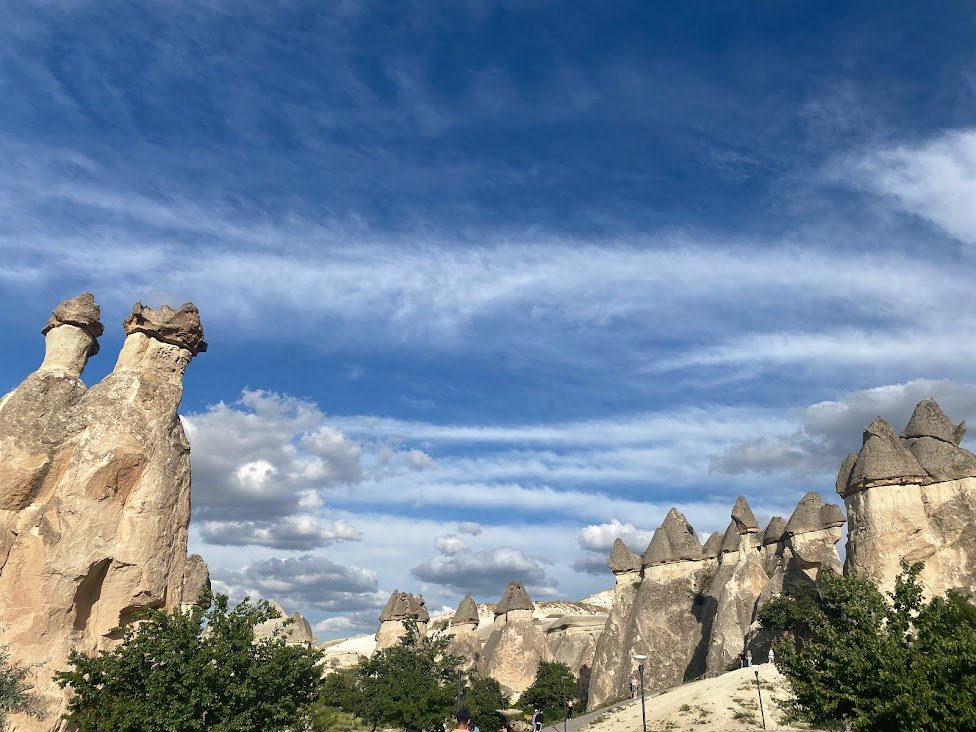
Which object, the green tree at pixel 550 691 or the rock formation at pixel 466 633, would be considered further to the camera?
the rock formation at pixel 466 633

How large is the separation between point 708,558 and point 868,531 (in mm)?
23048

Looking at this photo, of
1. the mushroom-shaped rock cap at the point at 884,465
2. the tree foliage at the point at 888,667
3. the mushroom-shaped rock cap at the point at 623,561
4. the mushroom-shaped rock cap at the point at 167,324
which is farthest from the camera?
the mushroom-shaped rock cap at the point at 623,561

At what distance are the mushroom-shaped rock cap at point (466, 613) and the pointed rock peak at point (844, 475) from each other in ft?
137

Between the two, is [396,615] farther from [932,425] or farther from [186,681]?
[186,681]

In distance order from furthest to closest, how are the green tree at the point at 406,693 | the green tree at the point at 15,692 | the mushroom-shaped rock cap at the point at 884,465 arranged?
the green tree at the point at 406,693
the mushroom-shaped rock cap at the point at 884,465
the green tree at the point at 15,692

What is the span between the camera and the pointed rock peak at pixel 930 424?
29000mm

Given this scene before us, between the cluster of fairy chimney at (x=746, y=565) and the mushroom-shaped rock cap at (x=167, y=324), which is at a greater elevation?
the mushroom-shaped rock cap at (x=167, y=324)

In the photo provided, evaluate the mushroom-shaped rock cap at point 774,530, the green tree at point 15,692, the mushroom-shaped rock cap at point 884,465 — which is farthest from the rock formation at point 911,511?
the green tree at point 15,692

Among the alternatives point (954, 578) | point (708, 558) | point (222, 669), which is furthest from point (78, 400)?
point (708, 558)

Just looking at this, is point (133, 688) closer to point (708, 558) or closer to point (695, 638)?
point (695, 638)

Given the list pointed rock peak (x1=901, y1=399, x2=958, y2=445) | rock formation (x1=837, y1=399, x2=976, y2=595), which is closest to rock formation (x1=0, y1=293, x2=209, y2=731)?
rock formation (x1=837, y1=399, x2=976, y2=595)

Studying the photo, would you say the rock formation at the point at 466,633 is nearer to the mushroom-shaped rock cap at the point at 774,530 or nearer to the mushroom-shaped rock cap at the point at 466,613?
the mushroom-shaped rock cap at the point at 466,613

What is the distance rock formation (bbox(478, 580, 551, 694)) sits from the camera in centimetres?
5528

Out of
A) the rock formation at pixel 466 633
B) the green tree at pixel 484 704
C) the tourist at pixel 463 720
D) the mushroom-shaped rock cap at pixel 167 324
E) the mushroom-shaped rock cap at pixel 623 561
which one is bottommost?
the green tree at pixel 484 704
